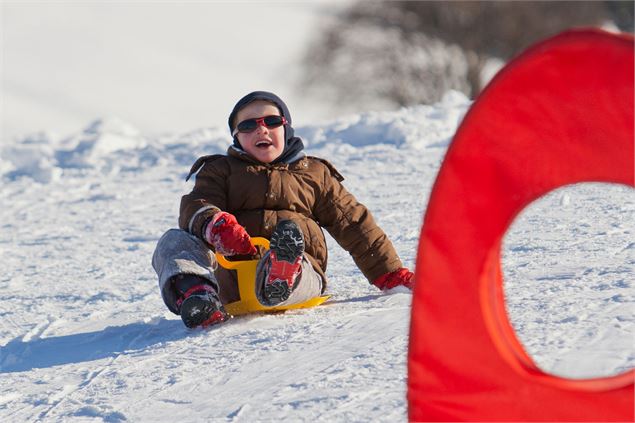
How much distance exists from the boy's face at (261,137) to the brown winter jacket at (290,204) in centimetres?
3

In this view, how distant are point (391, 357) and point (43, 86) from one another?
120ft

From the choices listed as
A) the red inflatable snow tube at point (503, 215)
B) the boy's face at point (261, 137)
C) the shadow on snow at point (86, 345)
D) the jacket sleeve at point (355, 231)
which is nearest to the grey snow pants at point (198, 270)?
the shadow on snow at point (86, 345)

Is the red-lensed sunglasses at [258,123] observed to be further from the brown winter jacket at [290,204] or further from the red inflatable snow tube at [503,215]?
the red inflatable snow tube at [503,215]

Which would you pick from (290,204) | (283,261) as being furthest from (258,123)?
(283,261)

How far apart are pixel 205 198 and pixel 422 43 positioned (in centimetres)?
2814

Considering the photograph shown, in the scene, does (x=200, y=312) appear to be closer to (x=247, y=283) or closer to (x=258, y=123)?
(x=247, y=283)

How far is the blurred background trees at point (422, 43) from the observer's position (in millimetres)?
29859

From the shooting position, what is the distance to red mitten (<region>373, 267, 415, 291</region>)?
3.81 metres

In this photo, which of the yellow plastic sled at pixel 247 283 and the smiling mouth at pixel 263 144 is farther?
the smiling mouth at pixel 263 144

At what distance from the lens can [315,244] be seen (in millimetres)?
3775

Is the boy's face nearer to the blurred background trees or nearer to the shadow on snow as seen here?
the shadow on snow

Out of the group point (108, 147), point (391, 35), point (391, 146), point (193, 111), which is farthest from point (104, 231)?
point (193, 111)

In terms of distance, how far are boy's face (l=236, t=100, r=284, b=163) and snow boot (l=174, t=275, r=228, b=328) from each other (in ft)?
1.66

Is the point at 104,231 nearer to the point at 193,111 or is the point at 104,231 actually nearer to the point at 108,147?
the point at 108,147
